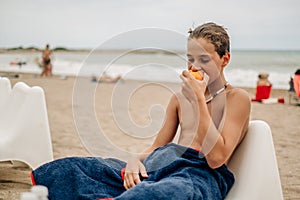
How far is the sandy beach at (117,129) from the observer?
64.4 inches

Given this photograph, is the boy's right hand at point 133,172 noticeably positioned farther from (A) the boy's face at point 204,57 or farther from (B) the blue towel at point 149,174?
(A) the boy's face at point 204,57

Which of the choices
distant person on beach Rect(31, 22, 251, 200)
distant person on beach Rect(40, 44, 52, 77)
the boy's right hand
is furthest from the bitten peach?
distant person on beach Rect(40, 44, 52, 77)

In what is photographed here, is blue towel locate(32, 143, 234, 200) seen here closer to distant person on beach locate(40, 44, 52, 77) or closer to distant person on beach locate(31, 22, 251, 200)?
distant person on beach locate(31, 22, 251, 200)

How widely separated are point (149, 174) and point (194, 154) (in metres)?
0.16

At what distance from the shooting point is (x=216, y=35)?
1518mm

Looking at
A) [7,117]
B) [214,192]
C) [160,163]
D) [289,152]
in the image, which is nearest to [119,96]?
[160,163]

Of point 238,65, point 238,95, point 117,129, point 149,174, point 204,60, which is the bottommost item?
point 238,65

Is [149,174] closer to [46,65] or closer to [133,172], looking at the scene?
[133,172]

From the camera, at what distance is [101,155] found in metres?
1.64

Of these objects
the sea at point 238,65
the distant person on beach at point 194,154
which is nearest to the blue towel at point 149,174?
the distant person on beach at point 194,154

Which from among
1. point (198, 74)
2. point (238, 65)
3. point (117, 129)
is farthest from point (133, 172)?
point (238, 65)

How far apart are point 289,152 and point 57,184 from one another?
311 centimetres

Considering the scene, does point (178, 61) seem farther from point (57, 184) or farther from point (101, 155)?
point (57, 184)

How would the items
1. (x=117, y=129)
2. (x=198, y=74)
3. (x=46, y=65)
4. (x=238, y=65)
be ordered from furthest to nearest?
(x=238, y=65), (x=46, y=65), (x=117, y=129), (x=198, y=74)
